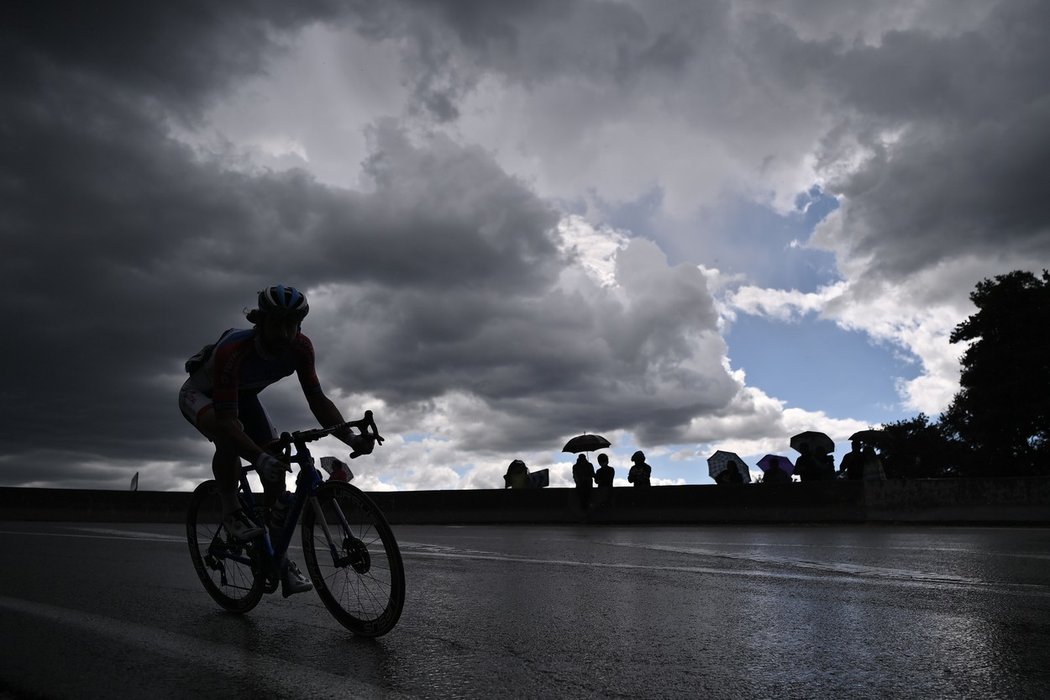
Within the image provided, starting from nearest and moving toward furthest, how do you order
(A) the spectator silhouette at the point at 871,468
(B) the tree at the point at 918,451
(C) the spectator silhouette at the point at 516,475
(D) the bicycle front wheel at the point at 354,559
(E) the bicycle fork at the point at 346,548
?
(D) the bicycle front wheel at the point at 354,559
(E) the bicycle fork at the point at 346,548
(A) the spectator silhouette at the point at 871,468
(C) the spectator silhouette at the point at 516,475
(B) the tree at the point at 918,451

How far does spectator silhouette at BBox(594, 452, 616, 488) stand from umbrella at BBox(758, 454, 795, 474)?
9.54 meters

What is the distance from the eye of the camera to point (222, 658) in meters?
3.80

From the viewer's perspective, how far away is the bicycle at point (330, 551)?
14.4ft

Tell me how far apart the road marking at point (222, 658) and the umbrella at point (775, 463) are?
2648 centimetres

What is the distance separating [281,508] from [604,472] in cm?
1716

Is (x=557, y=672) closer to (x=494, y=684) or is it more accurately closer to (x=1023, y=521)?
(x=494, y=684)

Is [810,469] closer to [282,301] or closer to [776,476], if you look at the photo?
[776,476]

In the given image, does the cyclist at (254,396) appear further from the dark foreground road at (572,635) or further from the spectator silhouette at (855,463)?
the spectator silhouette at (855,463)

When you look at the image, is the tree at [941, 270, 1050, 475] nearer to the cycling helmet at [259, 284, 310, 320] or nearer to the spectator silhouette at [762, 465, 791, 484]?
the spectator silhouette at [762, 465, 791, 484]

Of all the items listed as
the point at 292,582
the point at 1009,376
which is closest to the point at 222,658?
the point at 292,582

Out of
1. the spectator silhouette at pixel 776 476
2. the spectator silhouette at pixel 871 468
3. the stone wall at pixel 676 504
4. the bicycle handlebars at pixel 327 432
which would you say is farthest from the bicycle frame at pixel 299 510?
the spectator silhouette at pixel 776 476

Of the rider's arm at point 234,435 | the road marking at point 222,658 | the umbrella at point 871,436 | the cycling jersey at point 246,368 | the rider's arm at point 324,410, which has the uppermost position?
the umbrella at point 871,436

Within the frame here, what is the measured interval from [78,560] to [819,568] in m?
6.92

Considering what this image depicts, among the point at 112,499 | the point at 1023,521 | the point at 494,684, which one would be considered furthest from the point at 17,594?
the point at 112,499
